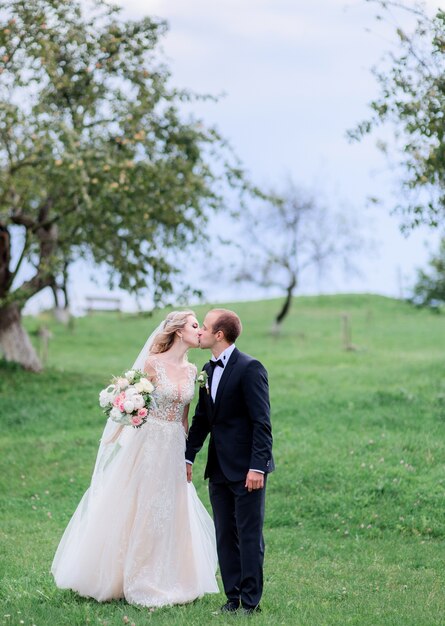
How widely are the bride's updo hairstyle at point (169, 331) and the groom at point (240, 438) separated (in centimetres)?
49

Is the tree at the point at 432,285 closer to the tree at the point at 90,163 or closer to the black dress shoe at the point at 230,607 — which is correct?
the tree at the point at 90,163

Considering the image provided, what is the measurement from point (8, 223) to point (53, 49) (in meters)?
5.67

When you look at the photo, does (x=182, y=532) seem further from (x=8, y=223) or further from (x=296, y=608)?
(x=8, y=223)

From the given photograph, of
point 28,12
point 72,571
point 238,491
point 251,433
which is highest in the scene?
point 28,12

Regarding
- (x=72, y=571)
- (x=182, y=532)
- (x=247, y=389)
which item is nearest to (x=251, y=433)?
(x=247, y=389)

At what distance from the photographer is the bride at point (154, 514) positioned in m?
8.84

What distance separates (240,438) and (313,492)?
711cm

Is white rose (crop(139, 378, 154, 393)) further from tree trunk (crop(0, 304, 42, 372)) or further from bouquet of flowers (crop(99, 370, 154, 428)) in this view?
tree trunk (crop(0, 304, 42, 372))

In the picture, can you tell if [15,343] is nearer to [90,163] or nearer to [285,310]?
[90,163]

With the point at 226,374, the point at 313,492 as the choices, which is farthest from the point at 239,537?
the point at 313,492

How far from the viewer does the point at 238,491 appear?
842 cm

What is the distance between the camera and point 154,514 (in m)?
8.87

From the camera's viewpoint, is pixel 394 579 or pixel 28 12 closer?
pixel 394 579

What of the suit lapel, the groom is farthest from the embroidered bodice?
the suit lapel
